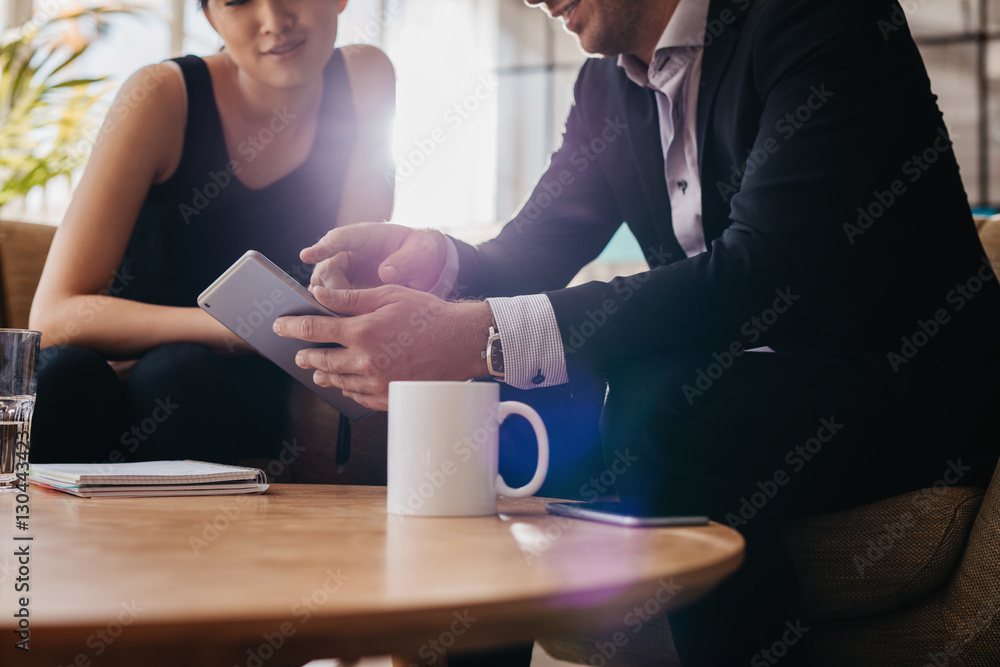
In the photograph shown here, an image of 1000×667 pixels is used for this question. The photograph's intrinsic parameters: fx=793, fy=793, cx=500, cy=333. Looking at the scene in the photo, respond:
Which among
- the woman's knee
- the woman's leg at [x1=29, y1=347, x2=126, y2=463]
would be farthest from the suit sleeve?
the woman's leg at [x1=29, y1=347, x2=126, y2=463]

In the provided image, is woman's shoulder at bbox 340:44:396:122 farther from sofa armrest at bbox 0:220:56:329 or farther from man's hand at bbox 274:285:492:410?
man's hand at bbox 274:285:492:410

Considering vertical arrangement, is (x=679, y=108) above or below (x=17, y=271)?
above

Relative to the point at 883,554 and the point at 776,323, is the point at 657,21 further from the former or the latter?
the point at 883,554

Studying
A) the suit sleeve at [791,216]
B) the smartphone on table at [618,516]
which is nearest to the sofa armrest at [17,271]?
the suit sleeve at [791,216]

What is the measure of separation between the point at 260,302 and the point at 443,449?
36 centimetres

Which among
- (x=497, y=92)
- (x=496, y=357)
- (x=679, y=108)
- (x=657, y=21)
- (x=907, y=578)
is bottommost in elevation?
(x=907, y=578)

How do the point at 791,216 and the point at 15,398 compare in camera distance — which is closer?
the point at 15,398

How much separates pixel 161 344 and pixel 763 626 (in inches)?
44.1

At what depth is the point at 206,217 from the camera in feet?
5.46

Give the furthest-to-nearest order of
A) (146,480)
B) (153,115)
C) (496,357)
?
1. (153,115)
2. (496,357)
3. (146,480)

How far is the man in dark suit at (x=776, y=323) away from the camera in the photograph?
84cm

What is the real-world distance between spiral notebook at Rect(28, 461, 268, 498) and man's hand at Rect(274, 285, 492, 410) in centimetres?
15

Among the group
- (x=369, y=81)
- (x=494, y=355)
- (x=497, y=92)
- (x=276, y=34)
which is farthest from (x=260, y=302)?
(x=497, y=92)

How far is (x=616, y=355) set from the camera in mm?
902
